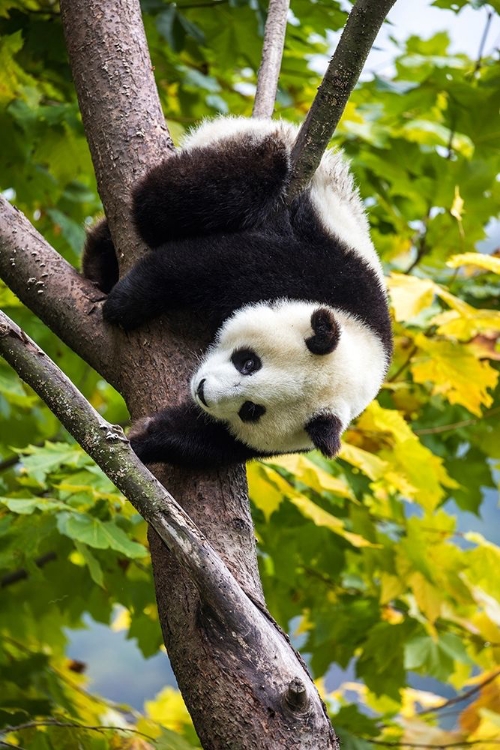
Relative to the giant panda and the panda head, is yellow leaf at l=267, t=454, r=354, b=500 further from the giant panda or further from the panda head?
the panda head

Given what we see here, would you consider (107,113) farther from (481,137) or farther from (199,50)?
(481,137)

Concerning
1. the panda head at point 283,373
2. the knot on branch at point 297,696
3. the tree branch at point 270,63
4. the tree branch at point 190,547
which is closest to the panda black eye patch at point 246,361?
the panda head at point 283,373

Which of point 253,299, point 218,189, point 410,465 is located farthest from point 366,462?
point 218,189

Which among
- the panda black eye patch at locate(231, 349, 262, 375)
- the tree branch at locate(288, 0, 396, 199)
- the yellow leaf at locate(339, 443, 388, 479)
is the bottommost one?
the panda black eye patch at locate(231, 349, 262, 375)

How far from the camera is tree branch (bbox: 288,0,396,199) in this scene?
240cm

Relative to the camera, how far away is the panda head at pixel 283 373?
2793mm

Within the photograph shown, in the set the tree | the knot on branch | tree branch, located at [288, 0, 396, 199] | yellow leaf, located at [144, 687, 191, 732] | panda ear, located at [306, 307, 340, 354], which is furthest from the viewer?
yellow leaf, located at [144, 687, 191, 732]

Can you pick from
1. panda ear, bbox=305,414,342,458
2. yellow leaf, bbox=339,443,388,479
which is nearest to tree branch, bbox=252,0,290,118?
panda ear, bbox=305,414,342,458

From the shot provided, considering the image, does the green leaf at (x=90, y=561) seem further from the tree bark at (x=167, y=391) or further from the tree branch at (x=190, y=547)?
the tree branch at (x=190, y=547)

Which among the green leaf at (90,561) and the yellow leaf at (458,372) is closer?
the green leaf at (90,561)

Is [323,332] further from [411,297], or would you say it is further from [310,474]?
[411,297]

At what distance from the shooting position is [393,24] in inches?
148

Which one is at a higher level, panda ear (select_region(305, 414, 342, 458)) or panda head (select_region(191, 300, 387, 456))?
panda head (select_region(191, 300, 387, 456))

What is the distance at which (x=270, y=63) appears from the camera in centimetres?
338
